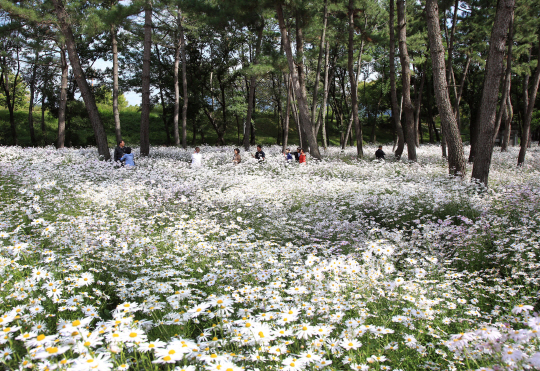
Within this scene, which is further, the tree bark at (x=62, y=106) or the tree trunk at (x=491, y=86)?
the tree bark at (x=62, y=106)

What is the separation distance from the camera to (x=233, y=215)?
21.7 ft

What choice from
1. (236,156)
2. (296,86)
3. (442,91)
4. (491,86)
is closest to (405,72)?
(296,86)

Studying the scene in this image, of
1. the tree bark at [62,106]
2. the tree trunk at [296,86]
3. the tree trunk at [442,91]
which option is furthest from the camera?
the tree bark at [62,106]

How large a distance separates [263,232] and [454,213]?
412 centimetres

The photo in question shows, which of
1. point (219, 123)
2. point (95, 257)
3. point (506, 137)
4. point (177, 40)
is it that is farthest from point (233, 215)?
point (219, 123)

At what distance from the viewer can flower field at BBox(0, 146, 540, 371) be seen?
206cm

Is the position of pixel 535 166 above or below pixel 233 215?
above

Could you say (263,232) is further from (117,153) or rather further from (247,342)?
(117,153)

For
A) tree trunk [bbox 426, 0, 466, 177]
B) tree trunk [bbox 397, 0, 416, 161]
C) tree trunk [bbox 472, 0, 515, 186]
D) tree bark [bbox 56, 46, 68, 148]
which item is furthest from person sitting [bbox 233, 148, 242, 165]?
tree bark [bbox 56, 46, 68, 148]

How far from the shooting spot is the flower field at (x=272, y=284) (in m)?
2.06

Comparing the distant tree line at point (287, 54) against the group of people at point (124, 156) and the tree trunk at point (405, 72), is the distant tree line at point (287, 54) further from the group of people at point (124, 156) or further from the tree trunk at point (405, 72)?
the group of people at point (124, 156)

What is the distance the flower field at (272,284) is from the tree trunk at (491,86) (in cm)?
86

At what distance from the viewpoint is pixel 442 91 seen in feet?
32.3

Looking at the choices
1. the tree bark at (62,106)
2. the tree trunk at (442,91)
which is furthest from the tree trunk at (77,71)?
the tree trunk at (442,91)
